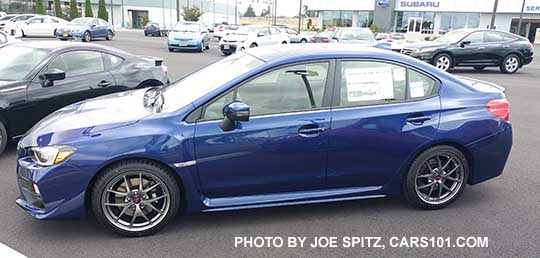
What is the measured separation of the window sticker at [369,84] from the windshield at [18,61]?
4.17 metres

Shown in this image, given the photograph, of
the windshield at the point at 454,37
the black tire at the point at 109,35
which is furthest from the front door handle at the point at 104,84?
the black tire at the point at 109,35

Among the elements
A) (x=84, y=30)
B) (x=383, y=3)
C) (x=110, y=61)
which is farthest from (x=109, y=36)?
(x=383, y=3)

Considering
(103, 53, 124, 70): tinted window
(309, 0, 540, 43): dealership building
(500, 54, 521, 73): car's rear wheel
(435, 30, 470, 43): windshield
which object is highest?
(309, 0, 540, 43): dealership building

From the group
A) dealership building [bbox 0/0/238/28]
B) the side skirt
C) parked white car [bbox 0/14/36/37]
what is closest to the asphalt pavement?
the side skirt

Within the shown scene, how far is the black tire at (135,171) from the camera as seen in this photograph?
3301 millimetres

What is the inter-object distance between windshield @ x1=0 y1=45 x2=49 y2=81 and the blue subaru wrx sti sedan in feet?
6.55

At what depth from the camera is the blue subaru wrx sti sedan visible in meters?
3.31

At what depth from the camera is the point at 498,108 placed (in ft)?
13.4

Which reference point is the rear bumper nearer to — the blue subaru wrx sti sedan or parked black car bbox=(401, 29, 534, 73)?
the blue subaru wrx sti sedan

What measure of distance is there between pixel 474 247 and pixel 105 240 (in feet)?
9.57

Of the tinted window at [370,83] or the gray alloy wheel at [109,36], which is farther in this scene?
the gray alloy wheel at [109,36]

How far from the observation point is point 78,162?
321 centimetres

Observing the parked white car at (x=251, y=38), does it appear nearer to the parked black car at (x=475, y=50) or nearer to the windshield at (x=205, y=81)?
the parked black car at (x=475, y=50)

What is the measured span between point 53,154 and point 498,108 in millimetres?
3908
